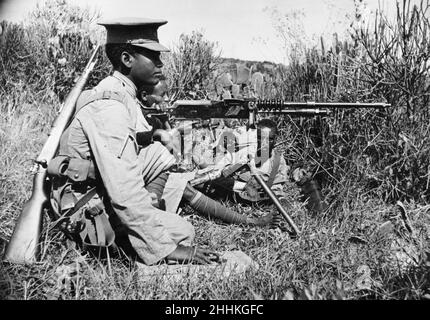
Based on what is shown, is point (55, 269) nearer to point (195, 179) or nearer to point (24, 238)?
point (24, 238)

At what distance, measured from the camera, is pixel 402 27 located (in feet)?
14.0

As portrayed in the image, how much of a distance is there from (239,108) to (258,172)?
0.82 m

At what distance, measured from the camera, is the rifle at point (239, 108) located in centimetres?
417

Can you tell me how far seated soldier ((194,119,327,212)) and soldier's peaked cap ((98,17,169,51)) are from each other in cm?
174

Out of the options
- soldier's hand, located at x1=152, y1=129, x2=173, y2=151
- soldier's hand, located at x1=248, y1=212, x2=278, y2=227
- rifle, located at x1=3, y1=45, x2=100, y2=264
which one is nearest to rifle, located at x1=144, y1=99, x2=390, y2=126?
soldier's hand, located at x1=152, y1=129, x2=173, y2=151

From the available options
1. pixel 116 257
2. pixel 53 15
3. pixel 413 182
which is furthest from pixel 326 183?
pixel 53 15

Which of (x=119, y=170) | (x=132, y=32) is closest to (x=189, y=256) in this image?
(x=119, y=170)

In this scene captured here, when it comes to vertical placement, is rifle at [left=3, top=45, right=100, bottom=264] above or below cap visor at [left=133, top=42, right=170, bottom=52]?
below

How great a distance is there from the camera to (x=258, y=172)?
4.70 m

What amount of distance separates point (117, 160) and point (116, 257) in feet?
2.71

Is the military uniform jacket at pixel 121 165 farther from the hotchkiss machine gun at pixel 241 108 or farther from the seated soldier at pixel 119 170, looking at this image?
the hotchkiss machine gun at pixel 241 108

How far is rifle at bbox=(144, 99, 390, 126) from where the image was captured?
4.17 m

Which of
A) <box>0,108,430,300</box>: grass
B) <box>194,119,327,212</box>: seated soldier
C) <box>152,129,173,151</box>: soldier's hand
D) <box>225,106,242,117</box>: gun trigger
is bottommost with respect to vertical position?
<box>0,108,430,300</box>: grass

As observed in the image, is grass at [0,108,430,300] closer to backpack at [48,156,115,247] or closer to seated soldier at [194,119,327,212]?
backpack at [48,156,115,247]
